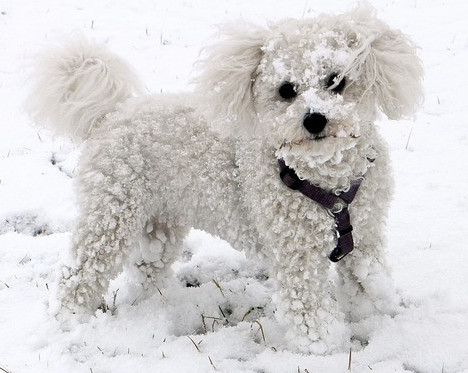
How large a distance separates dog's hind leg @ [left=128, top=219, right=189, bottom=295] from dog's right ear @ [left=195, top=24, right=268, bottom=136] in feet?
3.47

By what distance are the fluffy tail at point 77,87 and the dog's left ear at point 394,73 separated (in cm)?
163

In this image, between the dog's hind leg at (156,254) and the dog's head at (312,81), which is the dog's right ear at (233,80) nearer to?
the dog's head at (312,81)

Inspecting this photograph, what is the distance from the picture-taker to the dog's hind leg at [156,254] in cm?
379

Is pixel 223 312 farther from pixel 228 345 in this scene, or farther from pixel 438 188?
pixel 438 188

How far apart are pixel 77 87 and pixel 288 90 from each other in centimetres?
143

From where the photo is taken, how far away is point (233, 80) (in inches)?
114

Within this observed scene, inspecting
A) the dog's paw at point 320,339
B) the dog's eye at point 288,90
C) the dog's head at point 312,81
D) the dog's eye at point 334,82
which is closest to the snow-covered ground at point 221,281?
the dog's paw at point 320,339

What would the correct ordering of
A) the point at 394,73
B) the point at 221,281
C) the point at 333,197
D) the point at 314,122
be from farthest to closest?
the point at 221,281 < the point at 333,197 < the point at 394,73 < the point at 314,122

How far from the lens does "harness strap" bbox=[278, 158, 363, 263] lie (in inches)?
114

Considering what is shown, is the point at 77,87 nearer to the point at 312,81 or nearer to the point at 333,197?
the point at 312,81

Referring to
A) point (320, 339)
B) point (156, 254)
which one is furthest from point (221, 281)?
point (320, 339)

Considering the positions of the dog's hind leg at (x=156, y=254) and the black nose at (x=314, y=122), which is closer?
the black nose at (x=314, y=122)

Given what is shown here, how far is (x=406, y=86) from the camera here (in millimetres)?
2754

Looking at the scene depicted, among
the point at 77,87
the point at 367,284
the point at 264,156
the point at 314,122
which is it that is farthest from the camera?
the point at 77,87
